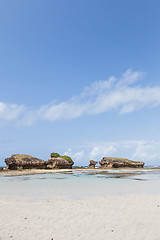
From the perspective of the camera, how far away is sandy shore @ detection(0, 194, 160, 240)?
757 centimetres

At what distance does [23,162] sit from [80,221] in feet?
227

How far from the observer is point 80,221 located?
927 centimetres

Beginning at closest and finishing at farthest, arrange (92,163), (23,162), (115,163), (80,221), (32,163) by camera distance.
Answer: (80,221) → (23,162) → (32,163) → (115,163) → (92,163)

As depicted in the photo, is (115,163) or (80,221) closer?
(80,221)

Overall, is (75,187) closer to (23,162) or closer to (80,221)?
(80,221)

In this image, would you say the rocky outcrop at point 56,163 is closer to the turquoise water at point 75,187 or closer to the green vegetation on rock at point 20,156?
the green vegetation on rock at point 20,156

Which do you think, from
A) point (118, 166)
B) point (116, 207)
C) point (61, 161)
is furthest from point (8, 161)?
point (116, 207)

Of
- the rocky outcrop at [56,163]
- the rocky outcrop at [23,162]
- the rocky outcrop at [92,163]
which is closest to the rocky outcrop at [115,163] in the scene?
the rocky outcrop at [92,163]

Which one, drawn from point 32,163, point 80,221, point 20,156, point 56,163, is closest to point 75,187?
point 80,221

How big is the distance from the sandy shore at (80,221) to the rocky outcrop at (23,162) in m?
63.9

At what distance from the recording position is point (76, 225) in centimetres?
871

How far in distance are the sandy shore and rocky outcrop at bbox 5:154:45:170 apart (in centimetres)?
6390

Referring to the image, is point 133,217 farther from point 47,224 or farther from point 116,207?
point 47,224

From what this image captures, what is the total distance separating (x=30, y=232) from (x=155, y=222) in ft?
20.7
